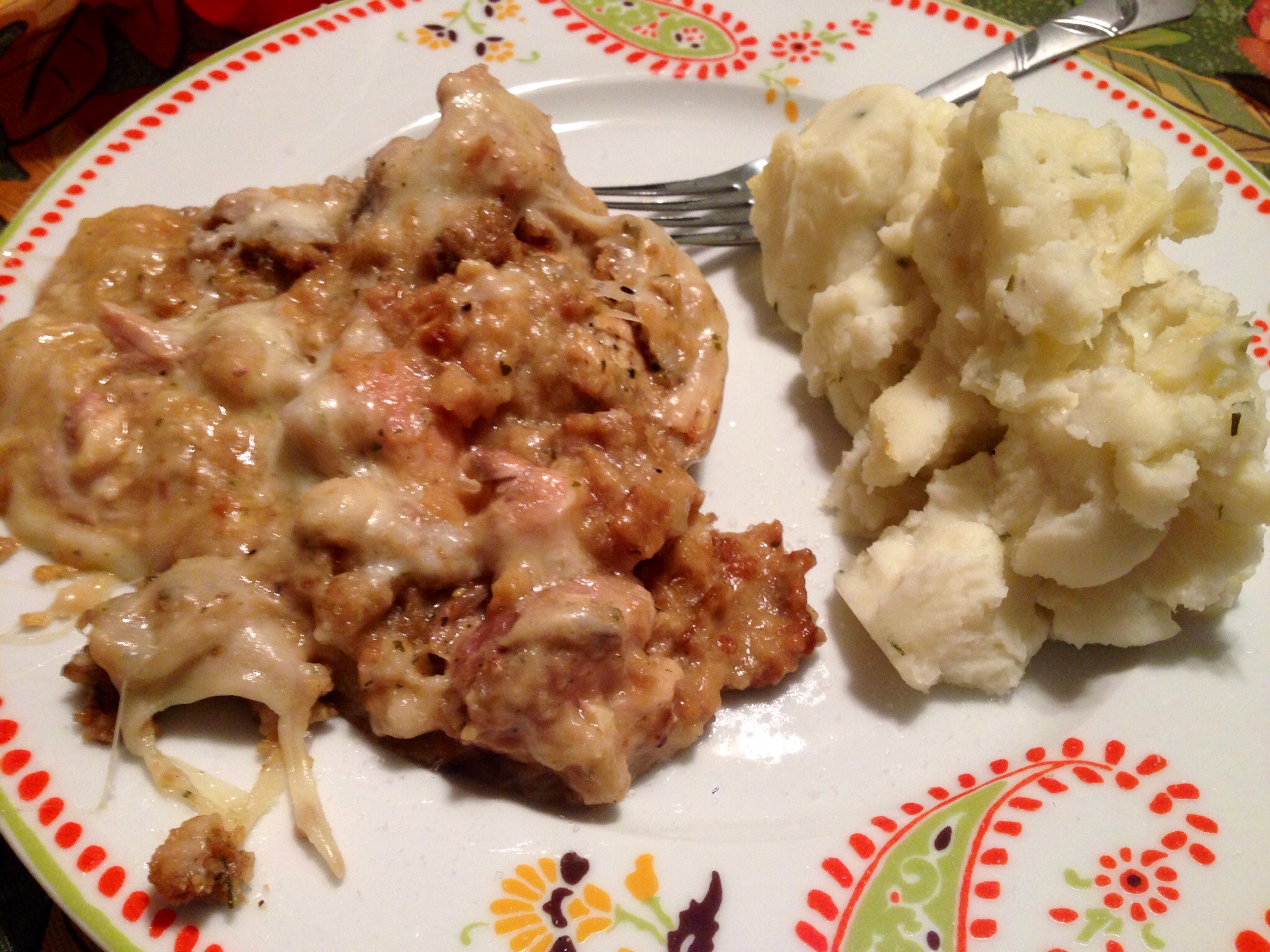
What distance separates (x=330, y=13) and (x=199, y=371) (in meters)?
2.23

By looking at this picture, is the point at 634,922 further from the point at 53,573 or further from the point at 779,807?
the point at 53,573

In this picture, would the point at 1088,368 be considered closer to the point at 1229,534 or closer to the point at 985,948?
the point at 1229,534

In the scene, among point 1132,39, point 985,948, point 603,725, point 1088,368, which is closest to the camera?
point 985,948

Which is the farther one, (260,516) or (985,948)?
(260,516)

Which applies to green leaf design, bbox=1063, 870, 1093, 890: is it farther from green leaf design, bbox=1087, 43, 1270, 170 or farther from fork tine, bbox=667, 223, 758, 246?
green leaf design, bbox=1087, 43, 1270, 170

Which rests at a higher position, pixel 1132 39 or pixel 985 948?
pixel 1132 39

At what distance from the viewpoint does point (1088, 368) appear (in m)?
2.56

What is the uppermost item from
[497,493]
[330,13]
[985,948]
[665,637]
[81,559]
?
[330,13]

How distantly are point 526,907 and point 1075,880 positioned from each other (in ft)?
4.31

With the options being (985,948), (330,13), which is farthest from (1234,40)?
(985,948)

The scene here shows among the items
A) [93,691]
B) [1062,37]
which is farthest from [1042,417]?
[93,691]

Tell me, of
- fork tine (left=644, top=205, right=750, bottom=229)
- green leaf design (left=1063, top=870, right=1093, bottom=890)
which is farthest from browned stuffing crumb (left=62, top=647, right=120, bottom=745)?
fork tine (left=644, top=205, right=750, bottom=229)

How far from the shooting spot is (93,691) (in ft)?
7.47

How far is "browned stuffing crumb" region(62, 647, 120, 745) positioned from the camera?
224cm
